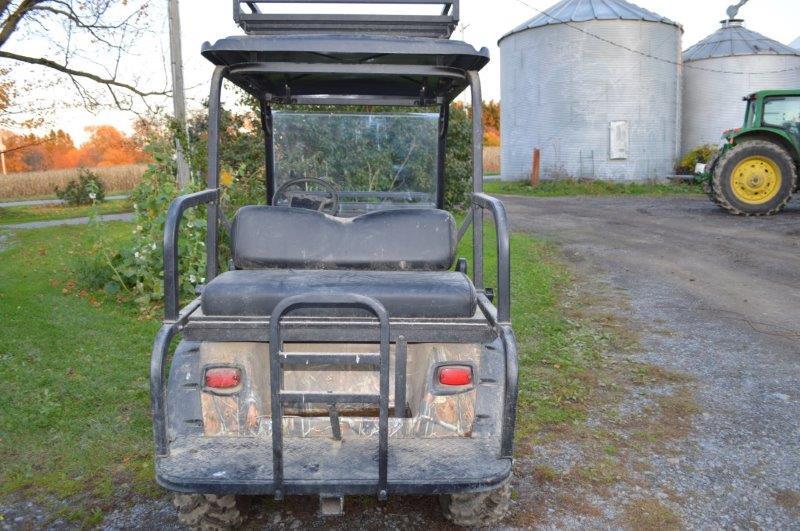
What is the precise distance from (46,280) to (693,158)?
20193 mm

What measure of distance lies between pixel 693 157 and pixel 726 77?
3.03 meters

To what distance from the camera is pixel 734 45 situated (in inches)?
947

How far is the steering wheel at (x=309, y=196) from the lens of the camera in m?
4.56

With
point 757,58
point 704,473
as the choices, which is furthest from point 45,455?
point 757,58

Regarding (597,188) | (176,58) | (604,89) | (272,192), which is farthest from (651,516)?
(604,89)

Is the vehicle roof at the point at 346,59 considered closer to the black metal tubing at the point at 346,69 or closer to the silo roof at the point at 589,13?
the black metal tubing at the point at 346,69

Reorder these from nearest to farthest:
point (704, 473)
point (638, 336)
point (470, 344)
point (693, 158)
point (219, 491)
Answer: point (219, 491) → point (470, 344) → point (704, 473) → point (638, 336) → point (693, 158)

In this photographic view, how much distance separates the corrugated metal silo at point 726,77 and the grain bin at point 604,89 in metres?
1.02

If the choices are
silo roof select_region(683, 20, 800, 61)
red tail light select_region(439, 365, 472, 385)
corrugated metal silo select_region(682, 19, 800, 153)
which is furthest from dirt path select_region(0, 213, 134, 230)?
silo roof select_region(683, 20, 800, 61)

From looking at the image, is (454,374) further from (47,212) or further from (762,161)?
(47,212)

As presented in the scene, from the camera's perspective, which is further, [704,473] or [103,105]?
[103,105]

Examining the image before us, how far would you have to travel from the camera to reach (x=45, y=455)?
4.03 m

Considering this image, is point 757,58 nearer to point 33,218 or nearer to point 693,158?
point 693,158

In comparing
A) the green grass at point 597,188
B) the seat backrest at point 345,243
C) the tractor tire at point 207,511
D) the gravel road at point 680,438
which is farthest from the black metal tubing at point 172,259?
the green grass at point 597,188
